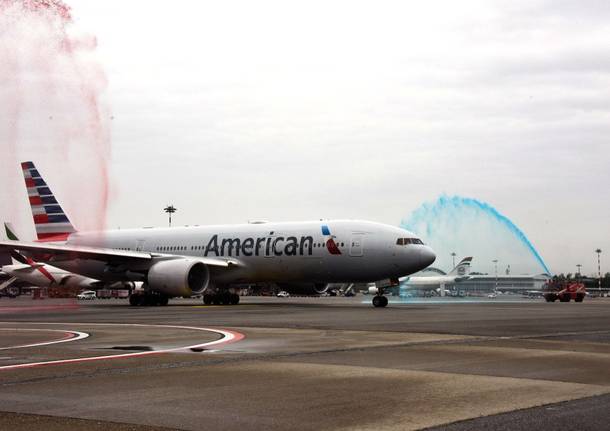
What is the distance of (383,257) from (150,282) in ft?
46.7

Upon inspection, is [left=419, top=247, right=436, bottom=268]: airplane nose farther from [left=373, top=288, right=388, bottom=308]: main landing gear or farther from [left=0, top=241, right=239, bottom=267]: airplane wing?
[left=0, top=241, right=239, bottom=267]: airplane wing

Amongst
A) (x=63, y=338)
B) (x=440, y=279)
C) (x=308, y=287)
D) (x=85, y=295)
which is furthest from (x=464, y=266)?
(x=63, y=338)

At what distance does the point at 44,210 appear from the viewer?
55.9 m

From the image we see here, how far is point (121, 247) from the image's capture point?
55312mm

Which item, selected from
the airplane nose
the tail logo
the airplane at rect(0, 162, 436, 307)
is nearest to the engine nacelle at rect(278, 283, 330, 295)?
the airplane at rect(0, 162, 436, 307)

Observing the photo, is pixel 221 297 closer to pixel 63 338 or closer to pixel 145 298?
pixel 145 298

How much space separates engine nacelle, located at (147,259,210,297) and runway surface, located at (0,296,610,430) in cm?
2566

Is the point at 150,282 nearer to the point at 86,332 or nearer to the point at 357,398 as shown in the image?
the point at 86,332

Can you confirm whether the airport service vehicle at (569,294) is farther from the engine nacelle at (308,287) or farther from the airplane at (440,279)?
the airplane at (440,279)

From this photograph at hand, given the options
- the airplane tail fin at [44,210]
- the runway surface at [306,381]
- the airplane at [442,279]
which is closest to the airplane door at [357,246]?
the airplane tail fin at [44,210]

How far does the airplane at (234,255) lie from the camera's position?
42938 mm

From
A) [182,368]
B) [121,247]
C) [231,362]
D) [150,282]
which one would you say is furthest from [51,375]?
[121,247]

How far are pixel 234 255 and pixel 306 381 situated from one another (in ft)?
127

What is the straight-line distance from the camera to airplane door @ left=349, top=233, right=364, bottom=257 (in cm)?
4325
